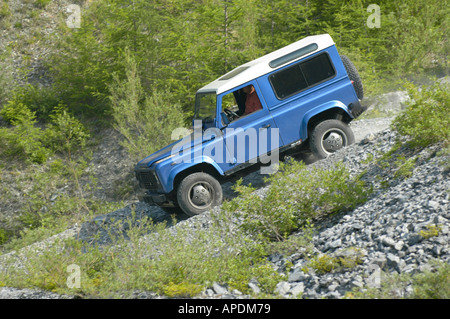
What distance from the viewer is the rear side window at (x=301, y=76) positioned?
955 cm

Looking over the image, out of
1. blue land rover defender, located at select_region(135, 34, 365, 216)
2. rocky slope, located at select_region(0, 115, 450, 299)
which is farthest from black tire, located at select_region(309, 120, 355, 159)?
rocky slope, located at select_region(0, 115, 450, 299)

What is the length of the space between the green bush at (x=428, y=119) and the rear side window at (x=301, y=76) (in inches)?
86.1

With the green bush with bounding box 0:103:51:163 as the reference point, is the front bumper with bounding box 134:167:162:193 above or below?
below

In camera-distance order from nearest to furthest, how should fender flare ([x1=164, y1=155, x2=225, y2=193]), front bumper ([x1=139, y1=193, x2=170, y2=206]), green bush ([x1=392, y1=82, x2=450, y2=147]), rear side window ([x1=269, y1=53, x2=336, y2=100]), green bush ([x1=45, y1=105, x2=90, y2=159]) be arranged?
1. green bush ([x1=392, y1=82, x2=450, y2=147])
2. fender flare ([x1=164, y1=155, x2=225, y2=193])
3. front bumper ([x1=139, y1=193, x2=170, y2=206])
4. rear side window ([x1=269, y1=53, x2=336, y2=100])
5. green bush ([x1=45, y1=105, x2=90, y2=159])

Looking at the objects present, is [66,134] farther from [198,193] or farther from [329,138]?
[329,138]

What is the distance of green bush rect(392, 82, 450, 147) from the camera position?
278 inches

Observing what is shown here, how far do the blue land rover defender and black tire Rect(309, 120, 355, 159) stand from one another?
0.07 feet

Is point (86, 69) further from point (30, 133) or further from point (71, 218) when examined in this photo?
point (71, 218)

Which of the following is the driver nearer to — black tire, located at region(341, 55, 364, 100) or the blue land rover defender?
the blue land rover defender

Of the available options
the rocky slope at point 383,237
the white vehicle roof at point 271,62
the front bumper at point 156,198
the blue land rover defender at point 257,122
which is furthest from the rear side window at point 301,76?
the front bumper at point 156,198

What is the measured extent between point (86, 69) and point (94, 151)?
9.62 feet

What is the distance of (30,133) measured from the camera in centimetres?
1672

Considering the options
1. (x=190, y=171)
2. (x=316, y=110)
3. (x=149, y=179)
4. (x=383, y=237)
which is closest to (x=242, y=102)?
(x=316, y=110)
